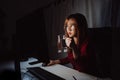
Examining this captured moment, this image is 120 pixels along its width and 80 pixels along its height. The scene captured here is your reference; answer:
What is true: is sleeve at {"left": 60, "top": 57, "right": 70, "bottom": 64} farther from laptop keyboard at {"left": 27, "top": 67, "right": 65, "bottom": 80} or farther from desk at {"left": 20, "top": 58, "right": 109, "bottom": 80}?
laptop keyboard at {"left": 27, "top": 67, "right": 65, "bottom": 80}

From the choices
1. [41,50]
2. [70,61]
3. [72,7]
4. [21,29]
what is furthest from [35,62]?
[72,7]

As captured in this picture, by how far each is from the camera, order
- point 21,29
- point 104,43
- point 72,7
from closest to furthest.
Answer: point 104,43, point 72,7, point 21,29

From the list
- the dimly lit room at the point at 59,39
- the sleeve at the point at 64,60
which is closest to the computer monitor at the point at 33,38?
the dimly lit room at the point at 59,39

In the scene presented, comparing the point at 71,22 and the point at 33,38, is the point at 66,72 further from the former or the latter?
the point at 33,38

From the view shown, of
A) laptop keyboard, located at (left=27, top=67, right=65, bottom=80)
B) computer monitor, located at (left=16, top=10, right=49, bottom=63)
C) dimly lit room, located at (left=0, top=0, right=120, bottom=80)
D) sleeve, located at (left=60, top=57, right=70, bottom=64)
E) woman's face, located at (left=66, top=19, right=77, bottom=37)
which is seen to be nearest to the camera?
dimly lit room, located at (left=0, top=0, right=120, bottom=80)

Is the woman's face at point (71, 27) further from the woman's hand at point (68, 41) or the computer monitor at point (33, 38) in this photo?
the computer monitor at point (33, 38)

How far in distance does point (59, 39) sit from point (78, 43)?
0.36m

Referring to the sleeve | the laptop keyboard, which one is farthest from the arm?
the laptop keyboard

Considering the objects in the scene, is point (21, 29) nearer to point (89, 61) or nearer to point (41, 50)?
point (41, 50)

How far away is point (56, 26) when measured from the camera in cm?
234

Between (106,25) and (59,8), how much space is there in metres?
0.71

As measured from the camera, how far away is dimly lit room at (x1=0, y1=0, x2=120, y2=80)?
1.68 m

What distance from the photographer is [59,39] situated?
2252mm

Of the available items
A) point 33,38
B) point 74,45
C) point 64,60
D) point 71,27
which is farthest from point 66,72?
point 33,38
